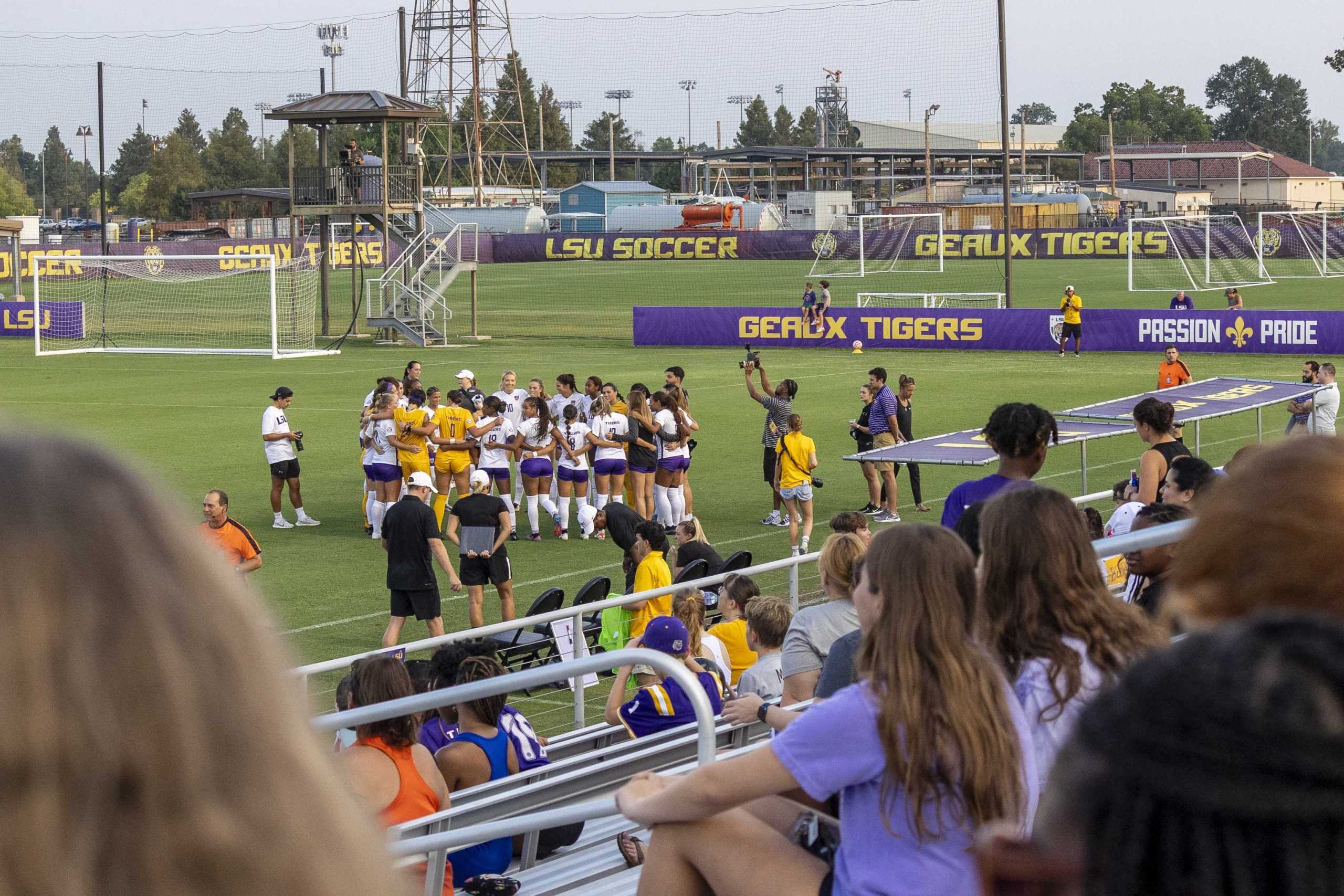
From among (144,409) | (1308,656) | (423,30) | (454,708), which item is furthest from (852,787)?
(423,30)

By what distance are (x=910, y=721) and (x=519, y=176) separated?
350ft

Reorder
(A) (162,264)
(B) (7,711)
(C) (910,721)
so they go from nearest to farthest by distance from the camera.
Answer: (B) (7,711)
(C) (910,721)
(A) (162,264)

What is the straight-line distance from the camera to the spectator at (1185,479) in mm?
7727

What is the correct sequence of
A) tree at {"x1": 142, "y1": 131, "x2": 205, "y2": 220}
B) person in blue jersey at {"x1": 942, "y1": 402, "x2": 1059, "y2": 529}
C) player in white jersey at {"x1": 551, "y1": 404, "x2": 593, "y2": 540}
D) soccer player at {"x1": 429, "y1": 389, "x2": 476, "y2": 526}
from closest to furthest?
person in blue jersey at {"x1": 942, "y1": 402, "x2": 1059, "y2": 529} → soccer player at {"x1": 429, "y1": 389, "x2": 476, "y2": 526} → player in white jersey at {"x1": 551, "y1": 404, "x2": 593, "y2": 540} → tree at {"x1": 142, "y1": 131, "x2": 205, "y2": 220}

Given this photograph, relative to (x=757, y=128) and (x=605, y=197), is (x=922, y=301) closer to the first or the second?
(x=605, y=197)

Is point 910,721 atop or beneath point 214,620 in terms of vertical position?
beneath

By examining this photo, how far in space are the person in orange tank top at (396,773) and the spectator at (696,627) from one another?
310 cm

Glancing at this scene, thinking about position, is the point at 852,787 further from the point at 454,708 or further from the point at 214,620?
the point at 454,708

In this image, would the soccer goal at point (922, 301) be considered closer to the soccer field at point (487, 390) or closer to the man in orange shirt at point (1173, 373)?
the soccer field at point (487, 390)

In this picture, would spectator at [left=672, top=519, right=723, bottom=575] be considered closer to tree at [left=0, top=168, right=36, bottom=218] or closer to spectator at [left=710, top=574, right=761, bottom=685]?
spectator at [left=710, top=574, right=761, bottom=685]

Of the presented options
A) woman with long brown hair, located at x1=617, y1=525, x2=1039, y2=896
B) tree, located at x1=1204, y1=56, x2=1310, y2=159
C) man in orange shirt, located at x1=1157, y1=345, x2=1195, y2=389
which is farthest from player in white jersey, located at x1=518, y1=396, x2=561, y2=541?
tree, located at x1=1204, y1=56, x2=1310, y2=159

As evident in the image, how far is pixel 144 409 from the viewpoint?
99.3 feet

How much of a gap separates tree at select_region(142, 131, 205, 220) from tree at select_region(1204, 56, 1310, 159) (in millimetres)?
128618

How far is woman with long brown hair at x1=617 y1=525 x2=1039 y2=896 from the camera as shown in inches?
131
